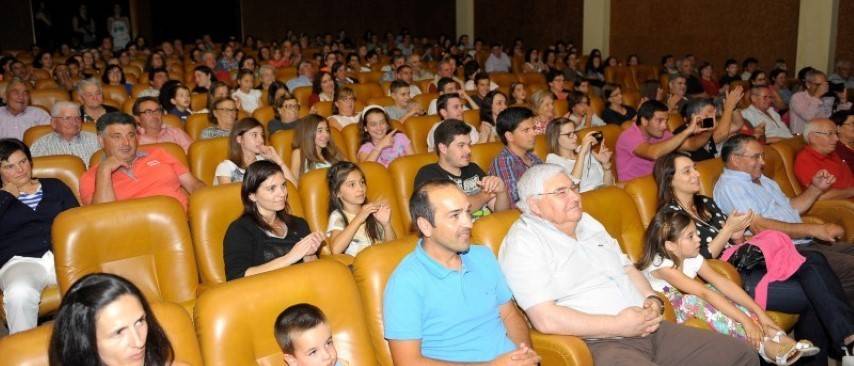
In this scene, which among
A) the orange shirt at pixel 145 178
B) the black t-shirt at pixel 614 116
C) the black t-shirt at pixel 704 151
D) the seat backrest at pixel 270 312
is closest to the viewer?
the seat backrest at pixel 270 312

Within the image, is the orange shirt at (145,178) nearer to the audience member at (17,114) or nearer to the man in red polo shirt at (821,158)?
the audience member at (17,114)

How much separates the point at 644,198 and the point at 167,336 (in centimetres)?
251

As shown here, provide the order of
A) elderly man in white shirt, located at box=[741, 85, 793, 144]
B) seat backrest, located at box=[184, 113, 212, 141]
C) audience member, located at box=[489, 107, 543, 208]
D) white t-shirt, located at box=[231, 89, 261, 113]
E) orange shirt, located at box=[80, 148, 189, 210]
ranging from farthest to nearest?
white t-shirt, located at box=[231, 89, 261, 113], elderly man in white shirt, located at box=[741, 85, 793, 144], seat backrest, located at box=[184, 113, 212, 141], audience member, located at box=[489, 107, 543, 208], orange shirt, located at box=[80, 148, 189, 210]

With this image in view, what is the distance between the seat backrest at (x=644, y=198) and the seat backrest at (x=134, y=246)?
215cm

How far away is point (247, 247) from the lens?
296 cm

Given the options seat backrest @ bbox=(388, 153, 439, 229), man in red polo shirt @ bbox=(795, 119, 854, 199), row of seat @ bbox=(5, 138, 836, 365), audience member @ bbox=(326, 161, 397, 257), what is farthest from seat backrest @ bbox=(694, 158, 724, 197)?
audience member @ bbox=(326, 161, 397, 257)

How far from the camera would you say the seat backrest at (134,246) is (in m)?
2.89

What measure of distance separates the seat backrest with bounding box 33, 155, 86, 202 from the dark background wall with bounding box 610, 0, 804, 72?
31.3 ft

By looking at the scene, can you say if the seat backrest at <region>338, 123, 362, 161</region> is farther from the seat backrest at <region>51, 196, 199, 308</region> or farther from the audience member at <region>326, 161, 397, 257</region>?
the seat backrest at <region>51, 196, 199, 308</region>

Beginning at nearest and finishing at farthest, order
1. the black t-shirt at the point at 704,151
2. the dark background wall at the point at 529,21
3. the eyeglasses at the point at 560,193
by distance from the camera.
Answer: the eyeglasses at the point at 560,193, the black t-shirt at the point at 704,151, the dark background wall at the point at 529,21

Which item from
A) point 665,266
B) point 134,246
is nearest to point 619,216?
point 665,266

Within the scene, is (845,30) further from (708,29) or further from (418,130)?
(418,130)

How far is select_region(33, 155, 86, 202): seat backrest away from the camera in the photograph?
13.1 ft

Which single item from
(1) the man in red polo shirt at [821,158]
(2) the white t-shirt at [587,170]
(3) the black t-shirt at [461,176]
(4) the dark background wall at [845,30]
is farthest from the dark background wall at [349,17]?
(1) the man in red polo shirt at [821,158]
